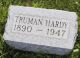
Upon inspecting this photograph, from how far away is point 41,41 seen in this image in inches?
120

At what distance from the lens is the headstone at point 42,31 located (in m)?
3.04

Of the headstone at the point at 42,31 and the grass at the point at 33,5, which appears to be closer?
the headstone at the point at 42,31

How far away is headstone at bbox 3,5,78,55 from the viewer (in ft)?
9.97

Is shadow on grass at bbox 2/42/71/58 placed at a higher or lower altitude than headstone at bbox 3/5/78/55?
lower

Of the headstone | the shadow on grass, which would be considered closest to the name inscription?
the headstone

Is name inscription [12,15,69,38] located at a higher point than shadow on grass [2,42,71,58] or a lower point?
higher

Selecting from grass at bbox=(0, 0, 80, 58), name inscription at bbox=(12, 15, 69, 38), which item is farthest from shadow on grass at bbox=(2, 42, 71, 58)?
name inscription at bbox=(12, 15, 69, 38)

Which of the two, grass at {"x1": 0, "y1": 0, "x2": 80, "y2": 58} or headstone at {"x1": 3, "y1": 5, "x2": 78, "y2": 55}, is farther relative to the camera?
grass at {"x1": 0, "y1": 0, "x2": 80, "y2": 58}

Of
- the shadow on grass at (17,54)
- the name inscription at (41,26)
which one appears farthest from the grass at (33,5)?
the name inscription at (41,26)

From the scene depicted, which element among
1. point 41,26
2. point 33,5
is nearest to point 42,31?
point 41,26

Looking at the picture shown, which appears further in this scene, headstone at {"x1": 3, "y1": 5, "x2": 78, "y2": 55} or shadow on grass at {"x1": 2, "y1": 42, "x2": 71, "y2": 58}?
shadow on grass at {"x1": 2, "y1": 42, "x2": 71, "y2": 58}

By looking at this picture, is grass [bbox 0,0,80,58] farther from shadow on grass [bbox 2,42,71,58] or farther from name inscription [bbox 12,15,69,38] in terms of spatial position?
name inscription [bbox 12,15,69,38]

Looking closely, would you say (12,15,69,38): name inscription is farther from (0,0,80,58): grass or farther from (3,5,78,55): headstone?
(0,0,80,58): grass

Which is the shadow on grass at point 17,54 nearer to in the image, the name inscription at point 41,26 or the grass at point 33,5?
the grass at point 33,5
